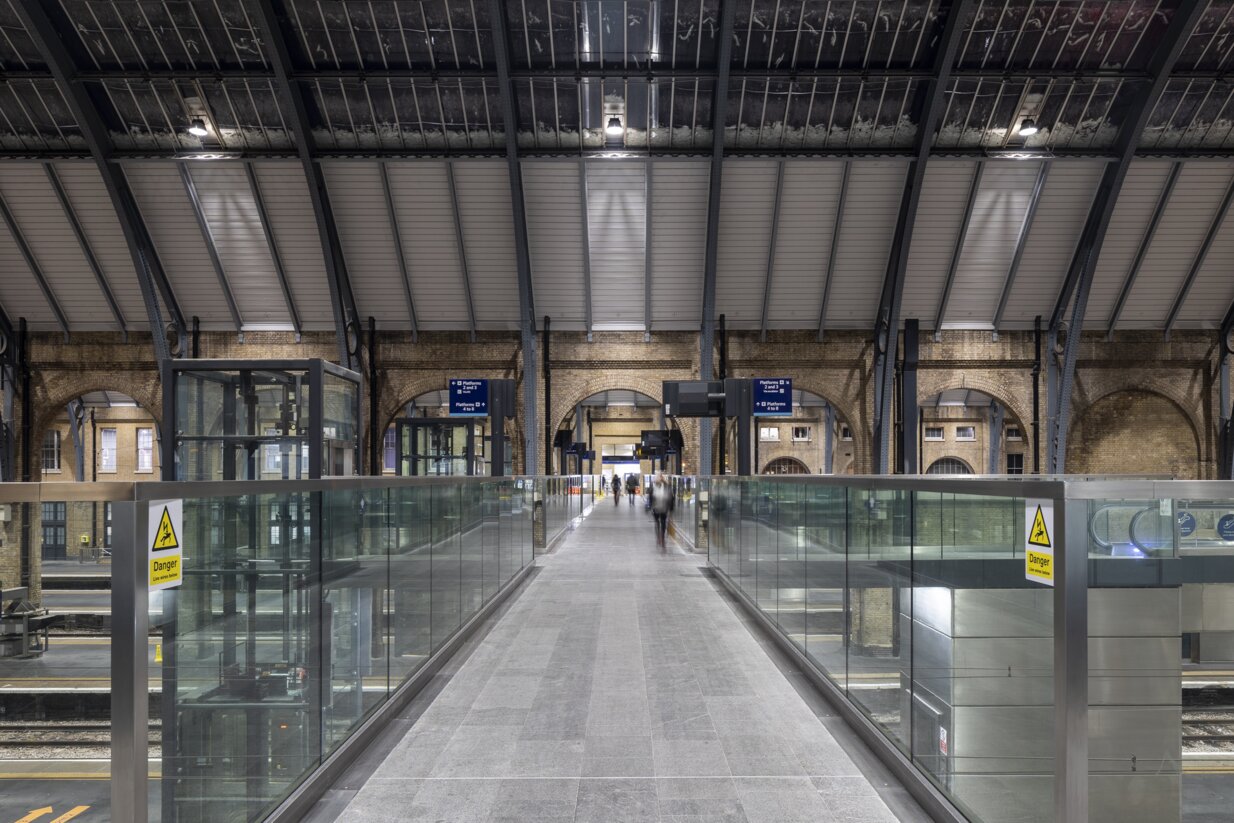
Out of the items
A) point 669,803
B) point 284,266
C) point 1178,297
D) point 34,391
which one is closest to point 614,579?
point 669,803

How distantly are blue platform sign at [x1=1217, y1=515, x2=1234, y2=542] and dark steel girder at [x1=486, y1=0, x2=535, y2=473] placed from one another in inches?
624

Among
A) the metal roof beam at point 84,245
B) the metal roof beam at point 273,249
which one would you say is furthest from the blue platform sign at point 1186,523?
the metal roof beam at point 84,245

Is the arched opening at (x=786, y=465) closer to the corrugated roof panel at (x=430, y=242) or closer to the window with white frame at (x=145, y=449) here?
the corrugated roof panel at (x=430, y=242)

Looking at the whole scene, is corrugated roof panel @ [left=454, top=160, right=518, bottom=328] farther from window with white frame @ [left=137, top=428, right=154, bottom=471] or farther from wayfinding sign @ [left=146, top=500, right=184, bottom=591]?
window with white frame @ [left=137, top=428, right=154, bottom=471]

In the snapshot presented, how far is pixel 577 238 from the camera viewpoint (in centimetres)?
2128

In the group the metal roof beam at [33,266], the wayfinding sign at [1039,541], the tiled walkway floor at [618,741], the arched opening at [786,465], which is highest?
the metal roof beam at [33,266]

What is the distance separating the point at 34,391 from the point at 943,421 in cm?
3780

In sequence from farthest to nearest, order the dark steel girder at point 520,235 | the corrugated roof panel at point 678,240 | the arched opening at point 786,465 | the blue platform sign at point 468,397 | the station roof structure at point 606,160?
the arched opening at point 786,465
the corrugated roof panel at point 678,240
the blue platform sign at point 468,397
the station roof structure at point 606,160
the dark steel girder at point 520,235

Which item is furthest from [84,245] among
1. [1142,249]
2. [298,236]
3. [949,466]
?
[949,466]

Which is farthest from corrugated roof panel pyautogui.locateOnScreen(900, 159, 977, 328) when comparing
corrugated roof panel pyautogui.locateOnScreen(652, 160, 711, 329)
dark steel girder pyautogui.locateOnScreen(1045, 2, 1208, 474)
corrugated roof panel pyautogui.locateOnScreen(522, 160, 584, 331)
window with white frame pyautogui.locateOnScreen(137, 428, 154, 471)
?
window with white frame pyautogui.locateOnScreen(137, 428, 154, 471)

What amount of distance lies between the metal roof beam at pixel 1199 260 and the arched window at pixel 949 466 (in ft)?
57.0

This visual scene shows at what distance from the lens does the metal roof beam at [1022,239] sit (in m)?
19.7

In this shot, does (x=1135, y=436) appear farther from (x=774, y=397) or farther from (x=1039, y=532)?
(x=1039, y=532)

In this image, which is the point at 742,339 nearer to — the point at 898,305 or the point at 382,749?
the point at 898,305
